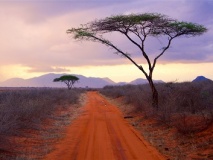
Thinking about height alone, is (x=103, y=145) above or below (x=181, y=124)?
below

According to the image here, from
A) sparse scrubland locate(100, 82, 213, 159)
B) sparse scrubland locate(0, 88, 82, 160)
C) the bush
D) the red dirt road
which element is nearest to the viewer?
the red dirt road

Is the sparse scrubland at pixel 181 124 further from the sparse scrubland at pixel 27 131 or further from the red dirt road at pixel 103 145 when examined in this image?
the sparse scrubland at pixel 27 131

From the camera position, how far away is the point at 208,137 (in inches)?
555

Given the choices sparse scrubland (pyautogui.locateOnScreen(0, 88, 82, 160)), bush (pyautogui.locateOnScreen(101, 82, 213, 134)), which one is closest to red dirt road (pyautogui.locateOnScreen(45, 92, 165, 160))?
sparse scrubland (pyautogui.locateOnScreen(0, 88, 82, 160))

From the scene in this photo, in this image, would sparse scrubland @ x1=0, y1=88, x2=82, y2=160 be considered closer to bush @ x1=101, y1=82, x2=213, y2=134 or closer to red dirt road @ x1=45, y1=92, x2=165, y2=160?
red dirt road @ x1=45, y1=92, x2=165, y2=160

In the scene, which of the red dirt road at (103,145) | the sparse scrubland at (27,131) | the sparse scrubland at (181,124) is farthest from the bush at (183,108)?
the sparse scrubland at (27,131)

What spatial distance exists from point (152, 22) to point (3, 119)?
15205 mm

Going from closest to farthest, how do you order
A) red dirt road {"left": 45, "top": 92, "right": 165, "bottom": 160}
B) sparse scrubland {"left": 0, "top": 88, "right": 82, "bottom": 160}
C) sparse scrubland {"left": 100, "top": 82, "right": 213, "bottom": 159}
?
red dirt road {"left": 45, "top": 92, "right": 165, "bottom": 160} → sparse scrubland {"left": 0, "top": 88, "right": 82, "bottom": 160} → sparse scrubland {"left": 100, "top": 82, "right": 213, "bottom": 159}

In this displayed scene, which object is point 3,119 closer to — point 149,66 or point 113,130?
point 113,130

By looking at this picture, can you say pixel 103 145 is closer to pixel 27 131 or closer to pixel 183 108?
pixel 27 131

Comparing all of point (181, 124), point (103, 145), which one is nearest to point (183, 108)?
point (181, 124)

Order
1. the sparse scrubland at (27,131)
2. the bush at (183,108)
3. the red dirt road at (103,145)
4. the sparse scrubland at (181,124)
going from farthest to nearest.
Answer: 1. the bush at (183,108)
2. the sparse scrubland at (181,124)
3. the sparse scrubland at (27,131)
4. the red dirt road at (103,145)

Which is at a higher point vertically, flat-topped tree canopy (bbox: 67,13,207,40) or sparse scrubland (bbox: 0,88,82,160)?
flat-topped tree canopy (bbox: 67,13,207,40)

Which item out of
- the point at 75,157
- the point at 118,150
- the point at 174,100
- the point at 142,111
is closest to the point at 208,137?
the point at 118,150
